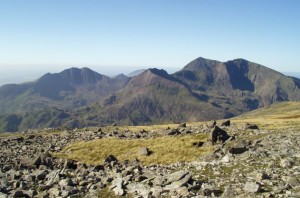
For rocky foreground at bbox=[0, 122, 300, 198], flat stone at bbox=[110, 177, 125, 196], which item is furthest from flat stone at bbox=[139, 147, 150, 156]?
flat stone at bbox=[110, 177, 125, 196]

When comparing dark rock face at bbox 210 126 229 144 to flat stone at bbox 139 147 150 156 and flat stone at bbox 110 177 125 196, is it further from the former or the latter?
flat stone at bbox 110 177 125 196

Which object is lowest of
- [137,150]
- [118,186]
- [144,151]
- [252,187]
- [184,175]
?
[137,150]

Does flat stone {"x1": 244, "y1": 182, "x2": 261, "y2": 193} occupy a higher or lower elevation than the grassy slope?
higher

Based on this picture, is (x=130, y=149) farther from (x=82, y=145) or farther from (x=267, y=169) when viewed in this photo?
(x=267, y=169)

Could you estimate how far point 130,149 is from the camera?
59.0 metres

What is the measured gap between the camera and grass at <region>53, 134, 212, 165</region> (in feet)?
164

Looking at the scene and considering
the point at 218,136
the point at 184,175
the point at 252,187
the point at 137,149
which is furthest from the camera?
the point at 137,149

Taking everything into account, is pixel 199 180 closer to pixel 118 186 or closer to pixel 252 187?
pixel 252 187

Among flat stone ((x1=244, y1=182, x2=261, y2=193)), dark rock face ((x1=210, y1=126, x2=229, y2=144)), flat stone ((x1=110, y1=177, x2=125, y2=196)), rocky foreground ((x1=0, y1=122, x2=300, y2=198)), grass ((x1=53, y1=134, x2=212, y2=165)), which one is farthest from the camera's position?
dark rock face ((x1=210, y1=126, x2=229, y2=144))

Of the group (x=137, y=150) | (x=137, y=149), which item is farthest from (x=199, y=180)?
(x=137, y=149)

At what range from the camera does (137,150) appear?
56594 mm

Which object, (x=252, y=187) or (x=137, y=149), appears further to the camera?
(x=137, y=149)

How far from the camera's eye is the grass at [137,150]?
1962 inches

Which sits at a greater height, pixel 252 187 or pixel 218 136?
pixel 252 187
